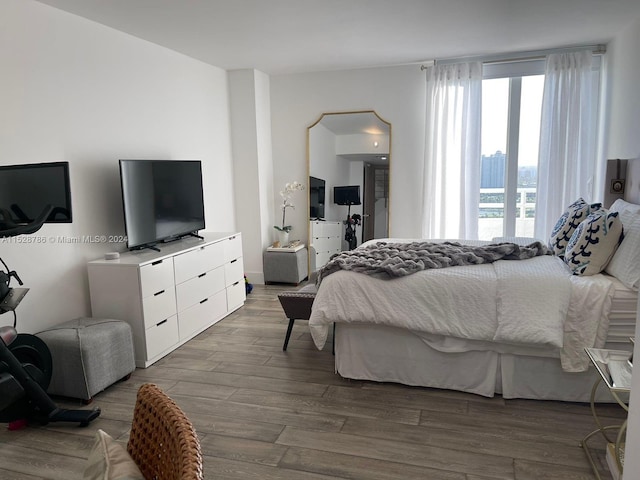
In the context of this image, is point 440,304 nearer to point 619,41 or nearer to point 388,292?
point 388,292

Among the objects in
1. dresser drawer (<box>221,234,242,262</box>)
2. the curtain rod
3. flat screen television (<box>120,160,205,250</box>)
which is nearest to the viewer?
flat screen television (<box>120,160,205,250</box>)

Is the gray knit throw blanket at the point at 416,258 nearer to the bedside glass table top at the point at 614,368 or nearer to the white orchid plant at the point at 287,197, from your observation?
the bedside glass table top at the point at 614,368

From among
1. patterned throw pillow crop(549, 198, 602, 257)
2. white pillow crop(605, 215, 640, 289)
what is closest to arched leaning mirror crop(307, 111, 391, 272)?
patterned throw pillow crop(549, 198, 602, 257)

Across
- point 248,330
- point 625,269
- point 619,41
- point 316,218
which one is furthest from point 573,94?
point 248,330

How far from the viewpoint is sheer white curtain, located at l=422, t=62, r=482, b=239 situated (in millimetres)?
4801

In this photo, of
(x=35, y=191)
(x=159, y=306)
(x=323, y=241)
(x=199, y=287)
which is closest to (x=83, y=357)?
(x=159, y=306)

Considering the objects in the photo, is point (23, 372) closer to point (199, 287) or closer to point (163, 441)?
point (199, 287)

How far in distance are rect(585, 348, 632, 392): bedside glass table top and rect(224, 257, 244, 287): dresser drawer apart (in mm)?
3101

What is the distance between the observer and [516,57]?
4645mm

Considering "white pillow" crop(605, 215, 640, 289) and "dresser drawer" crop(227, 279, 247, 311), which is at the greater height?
"white pillow" crop(605, 215, 640, 289)

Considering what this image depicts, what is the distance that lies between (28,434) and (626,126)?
4.94 m

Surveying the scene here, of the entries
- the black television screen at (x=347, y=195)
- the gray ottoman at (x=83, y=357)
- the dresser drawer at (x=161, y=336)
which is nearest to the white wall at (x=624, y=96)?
the black television screen at (x=347, y=195)

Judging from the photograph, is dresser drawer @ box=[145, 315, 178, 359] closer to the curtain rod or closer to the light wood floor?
the light wood floor

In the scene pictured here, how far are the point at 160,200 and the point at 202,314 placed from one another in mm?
1039
